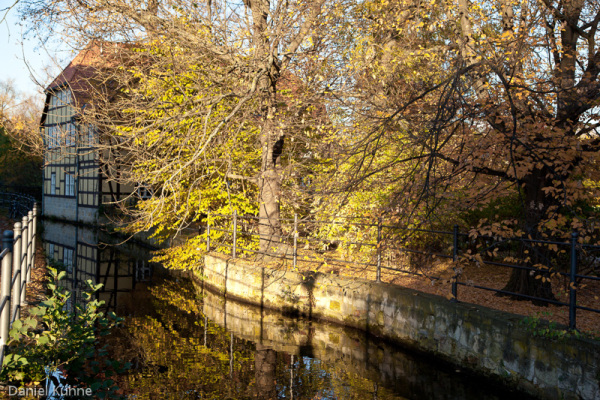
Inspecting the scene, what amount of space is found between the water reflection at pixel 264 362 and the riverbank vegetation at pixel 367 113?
1699 mm

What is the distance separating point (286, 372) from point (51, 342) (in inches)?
113

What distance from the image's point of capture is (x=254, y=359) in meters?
7.55

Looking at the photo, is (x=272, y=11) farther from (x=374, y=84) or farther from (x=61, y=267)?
(x=61, y=267)

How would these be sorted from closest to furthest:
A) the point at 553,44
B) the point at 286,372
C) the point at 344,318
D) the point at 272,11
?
the point at 286,372 < the point at 553,44 < the point at 344,318 < the point at 272,11

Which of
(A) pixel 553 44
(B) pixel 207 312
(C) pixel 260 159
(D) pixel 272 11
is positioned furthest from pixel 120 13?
(A) pixel 553 44

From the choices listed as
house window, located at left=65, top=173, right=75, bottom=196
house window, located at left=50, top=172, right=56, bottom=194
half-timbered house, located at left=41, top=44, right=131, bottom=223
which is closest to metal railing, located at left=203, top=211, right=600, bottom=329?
half-timbered house, located at left=41, top=44, right=131, bottom=223

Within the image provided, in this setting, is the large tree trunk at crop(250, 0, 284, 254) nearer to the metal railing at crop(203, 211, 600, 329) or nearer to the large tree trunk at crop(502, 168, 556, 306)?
the metal railing at crop(203, 211, 600, 329)

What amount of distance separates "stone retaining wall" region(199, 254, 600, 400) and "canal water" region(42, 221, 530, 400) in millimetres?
222

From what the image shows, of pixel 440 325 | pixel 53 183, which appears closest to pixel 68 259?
pixel 440 325

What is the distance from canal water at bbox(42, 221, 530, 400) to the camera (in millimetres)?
6285

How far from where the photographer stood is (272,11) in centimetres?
1085

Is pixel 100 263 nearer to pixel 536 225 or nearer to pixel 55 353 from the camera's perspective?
pixel 55 353

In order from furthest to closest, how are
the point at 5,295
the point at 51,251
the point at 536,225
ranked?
the point at 51,251 < the point at 536,225 < the point at 5,295

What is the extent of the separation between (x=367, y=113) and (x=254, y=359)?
511cm
